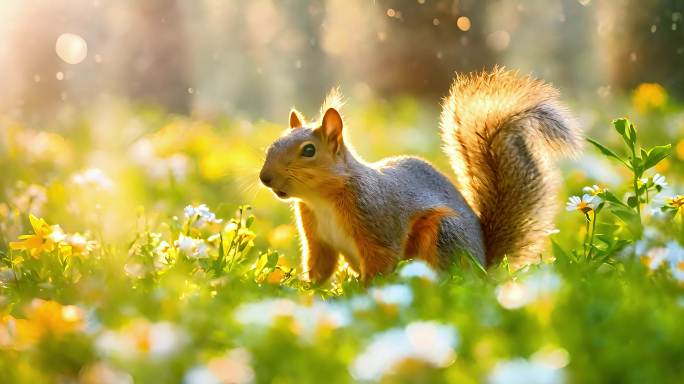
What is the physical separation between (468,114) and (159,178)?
1.77m

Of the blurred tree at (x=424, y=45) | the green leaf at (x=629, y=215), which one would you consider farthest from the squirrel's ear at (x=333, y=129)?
the blurred tree at (x=424, y=45)

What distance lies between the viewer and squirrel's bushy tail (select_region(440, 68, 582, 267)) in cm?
298

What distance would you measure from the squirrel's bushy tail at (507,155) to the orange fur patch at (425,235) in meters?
0.33

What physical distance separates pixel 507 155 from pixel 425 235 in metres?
0.46

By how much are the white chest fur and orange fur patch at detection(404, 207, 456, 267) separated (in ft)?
0.60

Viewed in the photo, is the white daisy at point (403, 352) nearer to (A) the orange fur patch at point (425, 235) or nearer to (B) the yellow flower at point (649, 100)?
(A) the orange fur patch at point (425, 235)

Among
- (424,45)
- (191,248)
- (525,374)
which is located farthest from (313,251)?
(424,45)

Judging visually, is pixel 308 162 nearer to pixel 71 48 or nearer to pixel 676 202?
pixel 676 202

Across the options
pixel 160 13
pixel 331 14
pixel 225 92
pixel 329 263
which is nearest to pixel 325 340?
pixel 329 263

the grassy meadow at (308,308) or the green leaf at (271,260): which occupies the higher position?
the green leaf at (271,260)

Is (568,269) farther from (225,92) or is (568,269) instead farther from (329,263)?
(225,92)

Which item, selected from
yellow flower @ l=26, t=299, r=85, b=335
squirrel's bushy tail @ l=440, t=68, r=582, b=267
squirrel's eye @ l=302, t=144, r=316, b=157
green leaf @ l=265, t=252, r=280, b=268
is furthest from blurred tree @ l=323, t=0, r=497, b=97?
yellow flower @ l=26, t=299, r=85, b=335

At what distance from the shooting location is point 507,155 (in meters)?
3.02

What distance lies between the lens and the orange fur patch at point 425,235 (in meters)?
2.78
